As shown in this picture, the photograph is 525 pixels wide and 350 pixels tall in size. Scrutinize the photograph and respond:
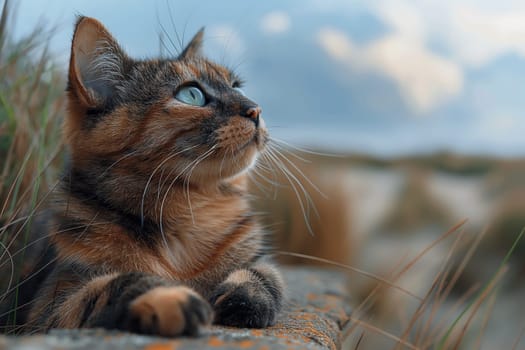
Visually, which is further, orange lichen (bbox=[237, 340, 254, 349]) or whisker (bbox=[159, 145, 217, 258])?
whisker (bbox=[159, 145, 217, 258])

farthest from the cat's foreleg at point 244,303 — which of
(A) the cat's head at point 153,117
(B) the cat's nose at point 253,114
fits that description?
(B) the cat's nose at point 253,114

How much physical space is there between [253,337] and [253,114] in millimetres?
746

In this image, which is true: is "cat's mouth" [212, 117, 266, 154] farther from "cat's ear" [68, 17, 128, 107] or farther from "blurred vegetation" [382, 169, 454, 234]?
"blurred vegetation" [382, 169, 454, 234]

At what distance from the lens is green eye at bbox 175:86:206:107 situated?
1.79 metres

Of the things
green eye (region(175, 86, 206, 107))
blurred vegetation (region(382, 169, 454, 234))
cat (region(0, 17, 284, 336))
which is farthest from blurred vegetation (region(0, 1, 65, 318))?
blurred vegetation (region(382, 169, 454, 234))

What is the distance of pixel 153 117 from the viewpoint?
5.77 ft

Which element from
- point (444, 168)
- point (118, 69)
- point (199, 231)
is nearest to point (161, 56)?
point (118, 69)

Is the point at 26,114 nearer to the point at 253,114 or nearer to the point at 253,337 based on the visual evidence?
the point at 253,114

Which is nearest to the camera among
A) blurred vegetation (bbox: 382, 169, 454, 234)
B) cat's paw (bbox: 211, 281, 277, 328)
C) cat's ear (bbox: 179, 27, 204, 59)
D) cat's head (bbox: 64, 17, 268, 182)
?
cat's paw (bbox: 211, 281, 277, 328)

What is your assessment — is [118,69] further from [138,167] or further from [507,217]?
[507,217]

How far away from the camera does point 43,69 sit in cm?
295

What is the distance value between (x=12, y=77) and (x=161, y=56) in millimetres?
1380

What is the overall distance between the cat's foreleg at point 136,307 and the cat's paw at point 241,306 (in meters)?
0.21

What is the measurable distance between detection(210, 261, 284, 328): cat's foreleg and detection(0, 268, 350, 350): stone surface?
0.04 metres
